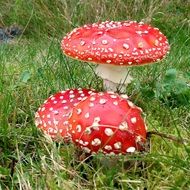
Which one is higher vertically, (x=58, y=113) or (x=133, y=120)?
(x=133, y=120)

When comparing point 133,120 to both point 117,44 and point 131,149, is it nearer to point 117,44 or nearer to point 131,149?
point 131,149

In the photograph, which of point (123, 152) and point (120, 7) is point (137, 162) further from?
point (120, 7)

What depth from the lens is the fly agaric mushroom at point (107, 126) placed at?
7.58 feet

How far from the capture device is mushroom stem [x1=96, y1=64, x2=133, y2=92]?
306cm

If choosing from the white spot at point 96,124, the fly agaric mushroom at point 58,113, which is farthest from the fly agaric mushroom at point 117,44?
the white spot at point 96,124

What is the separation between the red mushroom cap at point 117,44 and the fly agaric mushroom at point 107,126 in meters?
0.37

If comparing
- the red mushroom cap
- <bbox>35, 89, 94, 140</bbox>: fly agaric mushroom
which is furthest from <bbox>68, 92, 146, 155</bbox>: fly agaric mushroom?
the red mushroom cap

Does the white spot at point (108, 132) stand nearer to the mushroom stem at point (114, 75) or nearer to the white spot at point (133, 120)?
the white spot at point (133, 120)

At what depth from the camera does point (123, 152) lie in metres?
2.33

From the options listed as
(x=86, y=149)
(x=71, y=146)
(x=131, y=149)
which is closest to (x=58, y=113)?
(x=71, y=146)

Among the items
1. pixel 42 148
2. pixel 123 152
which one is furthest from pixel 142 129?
pixel 42 148

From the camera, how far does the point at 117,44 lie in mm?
2754

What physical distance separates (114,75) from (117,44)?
0.36 m

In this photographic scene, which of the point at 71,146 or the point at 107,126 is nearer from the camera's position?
the point at 107,126
